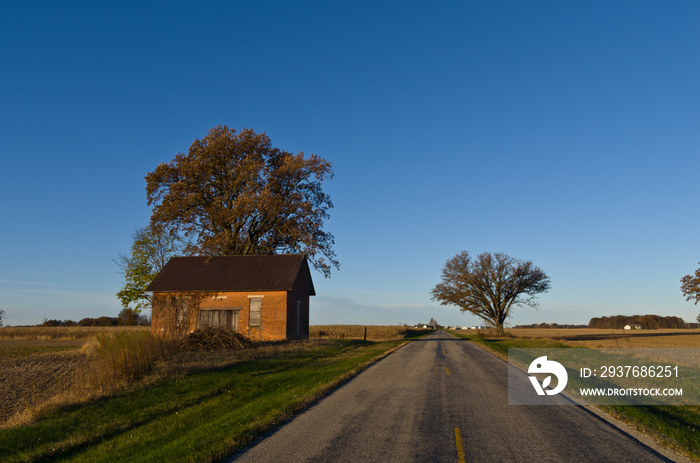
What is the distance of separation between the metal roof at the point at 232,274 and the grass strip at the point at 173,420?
18.8m

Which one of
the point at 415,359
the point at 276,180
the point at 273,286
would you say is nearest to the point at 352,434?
the point at 415,359

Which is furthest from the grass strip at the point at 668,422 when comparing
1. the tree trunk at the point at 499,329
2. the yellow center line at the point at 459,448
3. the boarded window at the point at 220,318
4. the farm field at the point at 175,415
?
the tree trunk at the point at 499,329

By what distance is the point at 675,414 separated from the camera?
1034 cm

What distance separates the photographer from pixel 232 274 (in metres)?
37.3

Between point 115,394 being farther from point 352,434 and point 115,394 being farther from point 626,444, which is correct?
point 626,444

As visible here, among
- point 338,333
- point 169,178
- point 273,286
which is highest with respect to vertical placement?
point 169,178

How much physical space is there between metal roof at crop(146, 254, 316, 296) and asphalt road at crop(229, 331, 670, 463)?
2374 centimetres

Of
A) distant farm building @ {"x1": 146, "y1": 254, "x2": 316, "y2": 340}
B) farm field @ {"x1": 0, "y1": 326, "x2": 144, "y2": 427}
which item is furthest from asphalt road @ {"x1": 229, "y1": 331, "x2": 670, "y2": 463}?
distant farm building @ {"x1": 146, "y1": 254, "x2": 316, "y2": 340}

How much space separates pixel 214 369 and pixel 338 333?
36.8 m

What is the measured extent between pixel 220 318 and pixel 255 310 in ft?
9.46

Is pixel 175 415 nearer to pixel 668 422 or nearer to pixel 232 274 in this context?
pixel 668 422

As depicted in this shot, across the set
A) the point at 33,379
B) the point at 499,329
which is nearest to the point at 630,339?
the point at 499,329

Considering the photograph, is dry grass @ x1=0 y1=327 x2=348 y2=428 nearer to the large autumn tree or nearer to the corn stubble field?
the corn stubble field

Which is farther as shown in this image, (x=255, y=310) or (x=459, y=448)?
(x=255, y=310)
